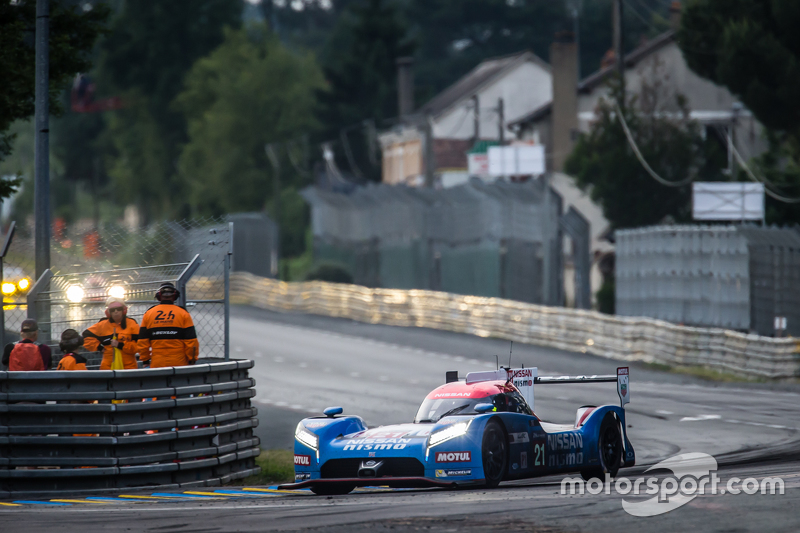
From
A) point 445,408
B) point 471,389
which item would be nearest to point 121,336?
point 445,408

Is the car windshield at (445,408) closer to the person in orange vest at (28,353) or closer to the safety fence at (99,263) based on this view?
the safety fence at (99,263)

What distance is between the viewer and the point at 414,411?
1931cm

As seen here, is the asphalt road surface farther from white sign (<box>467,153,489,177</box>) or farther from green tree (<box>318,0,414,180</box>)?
green tree (<box>318,0,414,180</box>)

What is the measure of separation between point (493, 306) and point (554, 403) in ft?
44.0

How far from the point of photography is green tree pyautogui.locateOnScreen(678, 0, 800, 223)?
34.1 metres

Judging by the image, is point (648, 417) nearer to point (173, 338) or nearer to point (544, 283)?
point (173, 338)

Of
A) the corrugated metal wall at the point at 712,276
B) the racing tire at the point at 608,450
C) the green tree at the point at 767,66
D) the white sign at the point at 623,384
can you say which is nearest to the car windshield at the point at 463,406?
the racing tire at the point at 608,450

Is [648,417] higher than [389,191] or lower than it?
lower

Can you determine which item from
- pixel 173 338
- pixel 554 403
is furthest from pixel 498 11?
pixel 173 338

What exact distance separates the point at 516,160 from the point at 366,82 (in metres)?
37.4

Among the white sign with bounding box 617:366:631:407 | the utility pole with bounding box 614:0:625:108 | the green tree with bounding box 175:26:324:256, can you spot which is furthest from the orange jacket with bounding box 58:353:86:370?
the green tree with bounding box 175:26:324:256

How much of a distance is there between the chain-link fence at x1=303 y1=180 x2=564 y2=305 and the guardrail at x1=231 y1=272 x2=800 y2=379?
6.79 ft

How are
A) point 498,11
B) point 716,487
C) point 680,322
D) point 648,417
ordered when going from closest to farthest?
point 716,487
point 648,417
point 680,322
point 498,11

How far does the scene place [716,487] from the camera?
9.80 metres
